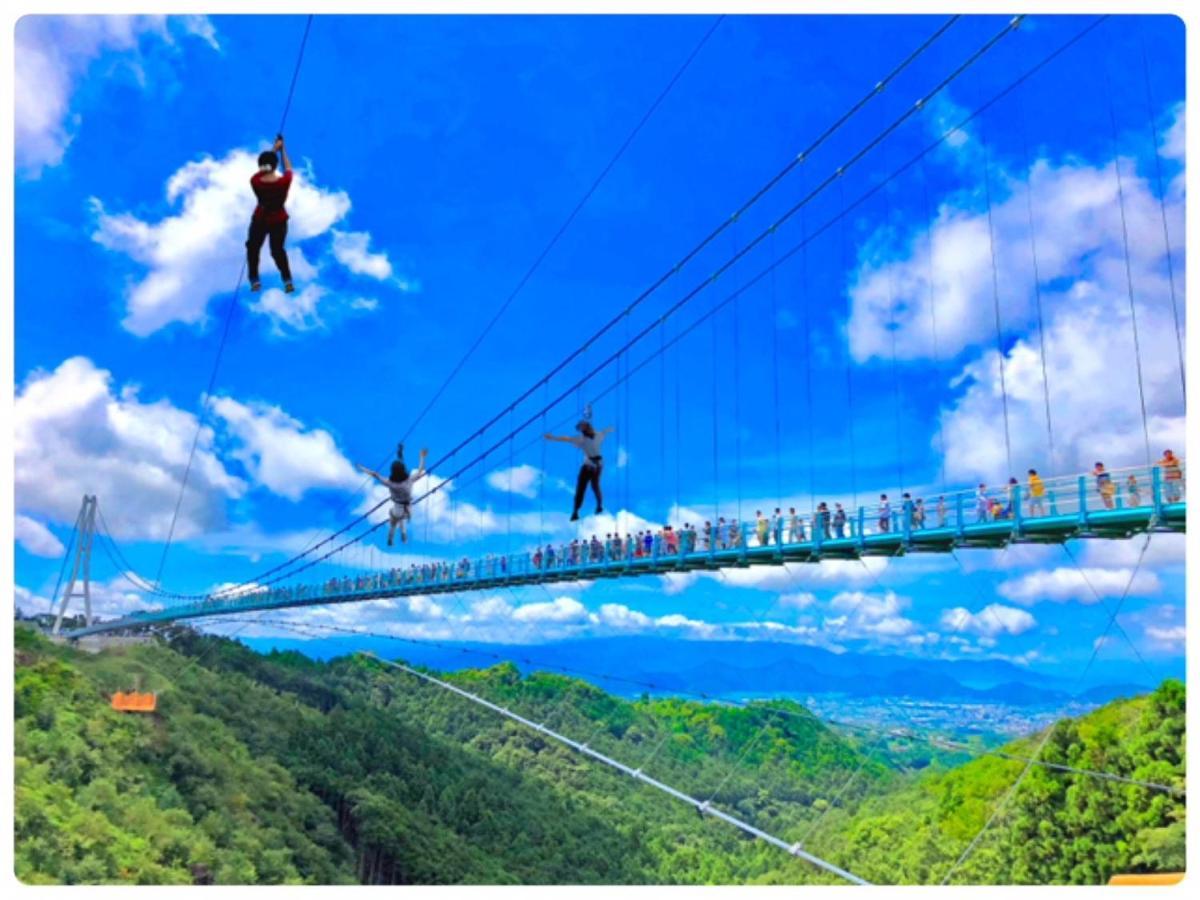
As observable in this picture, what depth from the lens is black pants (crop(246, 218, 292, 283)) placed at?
6.25 m

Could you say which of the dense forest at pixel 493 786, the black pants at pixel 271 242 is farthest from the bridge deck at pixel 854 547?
the black pants at pixel 271 242

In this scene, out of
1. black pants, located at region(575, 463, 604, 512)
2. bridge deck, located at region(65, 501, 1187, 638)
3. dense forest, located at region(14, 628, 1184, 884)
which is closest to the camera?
bridge deck, located at region(65, 501, 1187, 638)

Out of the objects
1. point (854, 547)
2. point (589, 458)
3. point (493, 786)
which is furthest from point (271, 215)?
point (493, 786)

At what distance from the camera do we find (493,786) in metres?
42.9

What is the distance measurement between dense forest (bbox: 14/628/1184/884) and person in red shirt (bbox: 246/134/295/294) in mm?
5899

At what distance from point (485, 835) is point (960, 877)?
20110 millimetres

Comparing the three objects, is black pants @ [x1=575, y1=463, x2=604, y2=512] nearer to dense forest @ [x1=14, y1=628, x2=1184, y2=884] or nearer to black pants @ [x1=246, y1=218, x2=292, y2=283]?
dense forest @ [x1=14, y1=628, x2=1184, y2=884]

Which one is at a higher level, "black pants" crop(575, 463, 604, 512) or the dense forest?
"black pants" crop(575, 463, 604, 512)

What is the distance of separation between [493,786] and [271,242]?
3955 cm

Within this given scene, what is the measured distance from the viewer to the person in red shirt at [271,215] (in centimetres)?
602

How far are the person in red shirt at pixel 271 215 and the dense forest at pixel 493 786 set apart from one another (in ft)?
19.4

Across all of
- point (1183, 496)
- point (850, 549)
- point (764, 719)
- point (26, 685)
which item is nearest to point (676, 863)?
point (764, 719)

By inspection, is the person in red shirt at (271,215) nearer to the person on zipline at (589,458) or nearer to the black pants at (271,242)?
the black pants at (271,242)

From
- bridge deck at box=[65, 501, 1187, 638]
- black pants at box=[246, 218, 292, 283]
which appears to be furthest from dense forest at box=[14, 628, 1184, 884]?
black pants at box=[246, 218, 292, 283]
